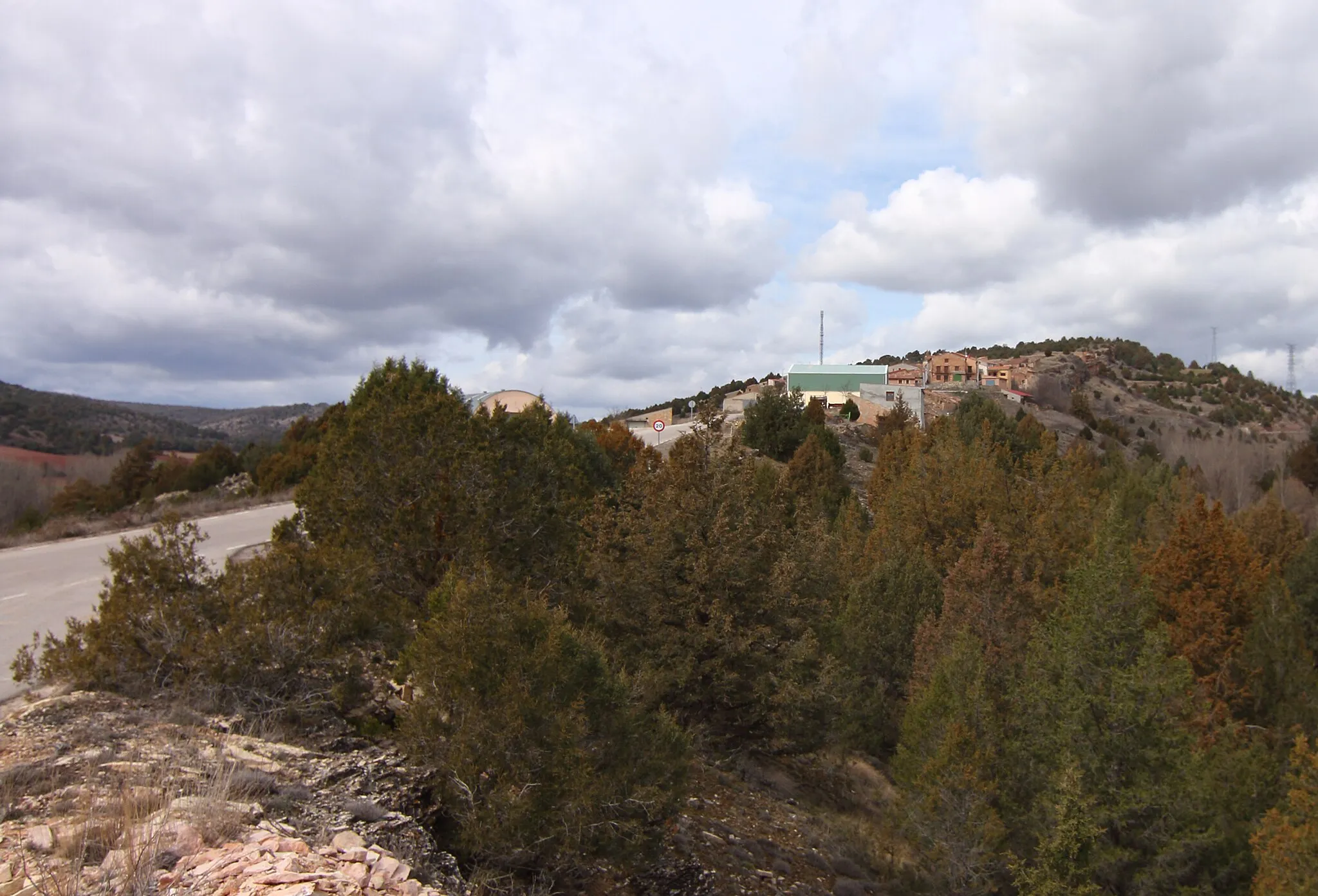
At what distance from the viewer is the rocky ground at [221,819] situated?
4.84 m

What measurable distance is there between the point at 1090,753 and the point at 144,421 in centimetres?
11601

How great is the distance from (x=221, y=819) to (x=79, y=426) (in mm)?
97696

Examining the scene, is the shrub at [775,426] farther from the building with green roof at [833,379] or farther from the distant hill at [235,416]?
the distant hill at [235,416]

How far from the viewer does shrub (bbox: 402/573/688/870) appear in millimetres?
7184

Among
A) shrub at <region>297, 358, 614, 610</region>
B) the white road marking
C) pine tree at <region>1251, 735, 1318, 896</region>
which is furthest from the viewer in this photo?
the white road marking

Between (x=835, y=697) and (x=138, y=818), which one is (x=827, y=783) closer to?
(x=835, y=697)

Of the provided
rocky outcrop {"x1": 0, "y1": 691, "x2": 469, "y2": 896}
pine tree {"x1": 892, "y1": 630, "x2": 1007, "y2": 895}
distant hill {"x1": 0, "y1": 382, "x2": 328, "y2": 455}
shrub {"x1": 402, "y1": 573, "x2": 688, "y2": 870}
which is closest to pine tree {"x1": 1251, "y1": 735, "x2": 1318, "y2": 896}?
pine tree {"x1": 892, "y1": 630, "x2": 1007, "y2": 895}

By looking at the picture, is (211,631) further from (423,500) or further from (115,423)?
(115,423)

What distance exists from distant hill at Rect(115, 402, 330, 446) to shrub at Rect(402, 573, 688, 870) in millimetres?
108769

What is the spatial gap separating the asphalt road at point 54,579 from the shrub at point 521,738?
5273mm

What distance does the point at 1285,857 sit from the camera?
10.8m

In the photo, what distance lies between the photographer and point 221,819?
5.44 m

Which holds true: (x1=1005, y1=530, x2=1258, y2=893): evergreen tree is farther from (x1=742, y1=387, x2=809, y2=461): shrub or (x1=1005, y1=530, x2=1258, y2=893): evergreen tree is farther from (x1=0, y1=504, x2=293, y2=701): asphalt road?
(x1=742, y1=387, x2=809, y2=461): shrub

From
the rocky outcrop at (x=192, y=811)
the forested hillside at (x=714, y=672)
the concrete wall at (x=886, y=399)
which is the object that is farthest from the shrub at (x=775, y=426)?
the rocky outcrop at (x=192, y=811)
